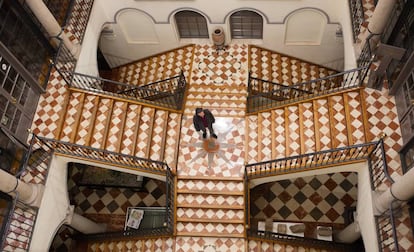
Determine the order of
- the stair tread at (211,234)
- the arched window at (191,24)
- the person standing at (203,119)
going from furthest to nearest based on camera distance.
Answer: the arched window at (191,24)
the stair tread at (211,234)
the person standing at (203,119)

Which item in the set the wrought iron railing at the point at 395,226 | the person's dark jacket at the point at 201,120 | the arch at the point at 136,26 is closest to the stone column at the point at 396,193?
the wrought iron railing at the point at 395,226

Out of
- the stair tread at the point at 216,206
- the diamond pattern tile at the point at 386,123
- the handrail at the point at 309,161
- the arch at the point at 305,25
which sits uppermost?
the arch at the point at 305,25

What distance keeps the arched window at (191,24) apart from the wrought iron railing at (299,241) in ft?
22.8

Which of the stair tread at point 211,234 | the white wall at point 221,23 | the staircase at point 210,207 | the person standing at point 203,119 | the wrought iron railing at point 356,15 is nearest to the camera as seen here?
the person standing at point 203,119

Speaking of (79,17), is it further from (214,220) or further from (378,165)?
(378,165)

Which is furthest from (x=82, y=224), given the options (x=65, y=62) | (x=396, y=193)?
(x=396, y=193)

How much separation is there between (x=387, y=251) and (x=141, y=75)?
9.99m

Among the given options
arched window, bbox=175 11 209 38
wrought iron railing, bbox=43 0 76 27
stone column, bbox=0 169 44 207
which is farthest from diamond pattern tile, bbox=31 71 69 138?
arched window, bbox=175 11 209 38

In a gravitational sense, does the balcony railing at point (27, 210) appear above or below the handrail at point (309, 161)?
below

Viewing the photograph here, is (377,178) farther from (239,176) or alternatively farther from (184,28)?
(184,28)

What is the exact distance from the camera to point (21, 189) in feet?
26.7

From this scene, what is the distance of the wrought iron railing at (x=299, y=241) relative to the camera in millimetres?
9719

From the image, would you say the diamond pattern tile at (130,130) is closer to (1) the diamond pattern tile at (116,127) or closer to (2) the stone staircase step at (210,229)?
(1) the diamond pattern tile at (116,127)

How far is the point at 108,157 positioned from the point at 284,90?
6.23 meters
